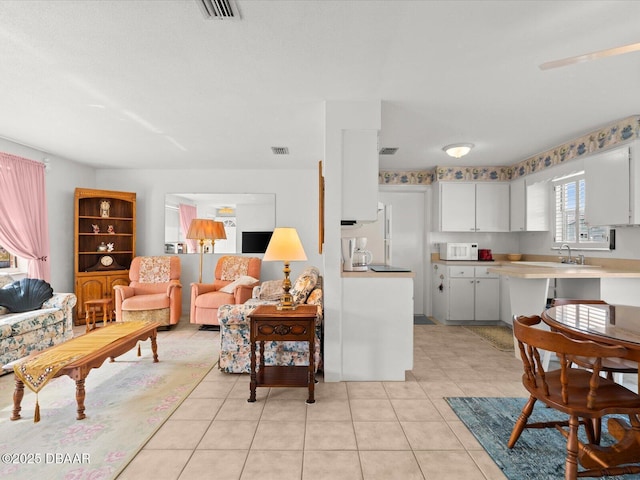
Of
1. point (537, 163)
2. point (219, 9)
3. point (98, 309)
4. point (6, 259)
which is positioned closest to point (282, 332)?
point (219, 9)

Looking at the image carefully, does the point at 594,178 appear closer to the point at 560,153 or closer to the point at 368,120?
the point at 560,153

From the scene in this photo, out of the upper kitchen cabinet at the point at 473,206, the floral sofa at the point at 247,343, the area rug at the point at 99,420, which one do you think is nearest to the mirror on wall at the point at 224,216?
the area rug at the point at 99,420

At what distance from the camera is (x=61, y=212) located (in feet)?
16.5

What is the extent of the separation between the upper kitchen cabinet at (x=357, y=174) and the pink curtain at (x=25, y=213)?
400cm

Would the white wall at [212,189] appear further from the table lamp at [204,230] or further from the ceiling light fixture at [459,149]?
the ceiling light fixture at [459,149]

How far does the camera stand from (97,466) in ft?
6.11

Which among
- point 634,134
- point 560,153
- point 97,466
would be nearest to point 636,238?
point 634,134

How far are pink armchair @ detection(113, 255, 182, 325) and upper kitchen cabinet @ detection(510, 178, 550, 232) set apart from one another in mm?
5018

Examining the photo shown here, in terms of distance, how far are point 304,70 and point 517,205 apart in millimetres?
4144

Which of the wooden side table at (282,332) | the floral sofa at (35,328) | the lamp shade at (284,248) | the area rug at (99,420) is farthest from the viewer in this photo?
the floral sofa at (35,328)

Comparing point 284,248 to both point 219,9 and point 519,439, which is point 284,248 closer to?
point 219,9

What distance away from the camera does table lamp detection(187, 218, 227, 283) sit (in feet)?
18.1

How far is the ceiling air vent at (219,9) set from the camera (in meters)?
1.77

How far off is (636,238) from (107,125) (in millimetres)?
5498
